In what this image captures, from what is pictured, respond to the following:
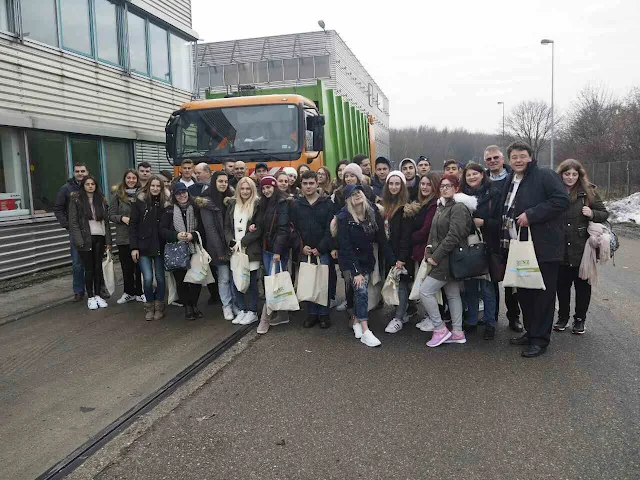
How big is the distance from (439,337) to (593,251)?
1745 mm

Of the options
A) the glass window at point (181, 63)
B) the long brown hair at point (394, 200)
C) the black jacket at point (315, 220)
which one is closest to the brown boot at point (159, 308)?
the black jacket at point (315, 220)

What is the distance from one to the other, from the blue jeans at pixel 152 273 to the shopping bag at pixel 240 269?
1.00 meters

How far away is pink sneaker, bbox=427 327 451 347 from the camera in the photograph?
17.1 ft

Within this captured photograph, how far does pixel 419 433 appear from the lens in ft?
11.4

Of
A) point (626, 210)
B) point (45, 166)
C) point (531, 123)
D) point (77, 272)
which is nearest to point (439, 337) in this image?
point (77, 272)

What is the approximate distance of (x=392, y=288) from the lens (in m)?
5.60

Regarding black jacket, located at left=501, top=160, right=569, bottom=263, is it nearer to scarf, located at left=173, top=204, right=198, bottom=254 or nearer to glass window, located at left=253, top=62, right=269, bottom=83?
scarf, located at left=173, top=204, right=198, bottom=254

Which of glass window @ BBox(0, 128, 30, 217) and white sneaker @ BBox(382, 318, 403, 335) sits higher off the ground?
glass window @ BBox(0, 128, 30, 217)

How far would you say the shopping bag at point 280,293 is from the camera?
5.70 metres

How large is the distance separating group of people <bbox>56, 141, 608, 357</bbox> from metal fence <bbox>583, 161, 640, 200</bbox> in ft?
64.0

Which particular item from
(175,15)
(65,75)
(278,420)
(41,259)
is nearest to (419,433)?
(278,420)

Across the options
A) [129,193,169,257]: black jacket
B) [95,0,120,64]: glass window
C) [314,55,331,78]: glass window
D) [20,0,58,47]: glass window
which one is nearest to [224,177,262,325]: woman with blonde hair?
[129,193,169,257]: black jacket

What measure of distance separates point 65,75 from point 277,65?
91.0 feet

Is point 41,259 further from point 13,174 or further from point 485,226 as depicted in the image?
point 485,226
